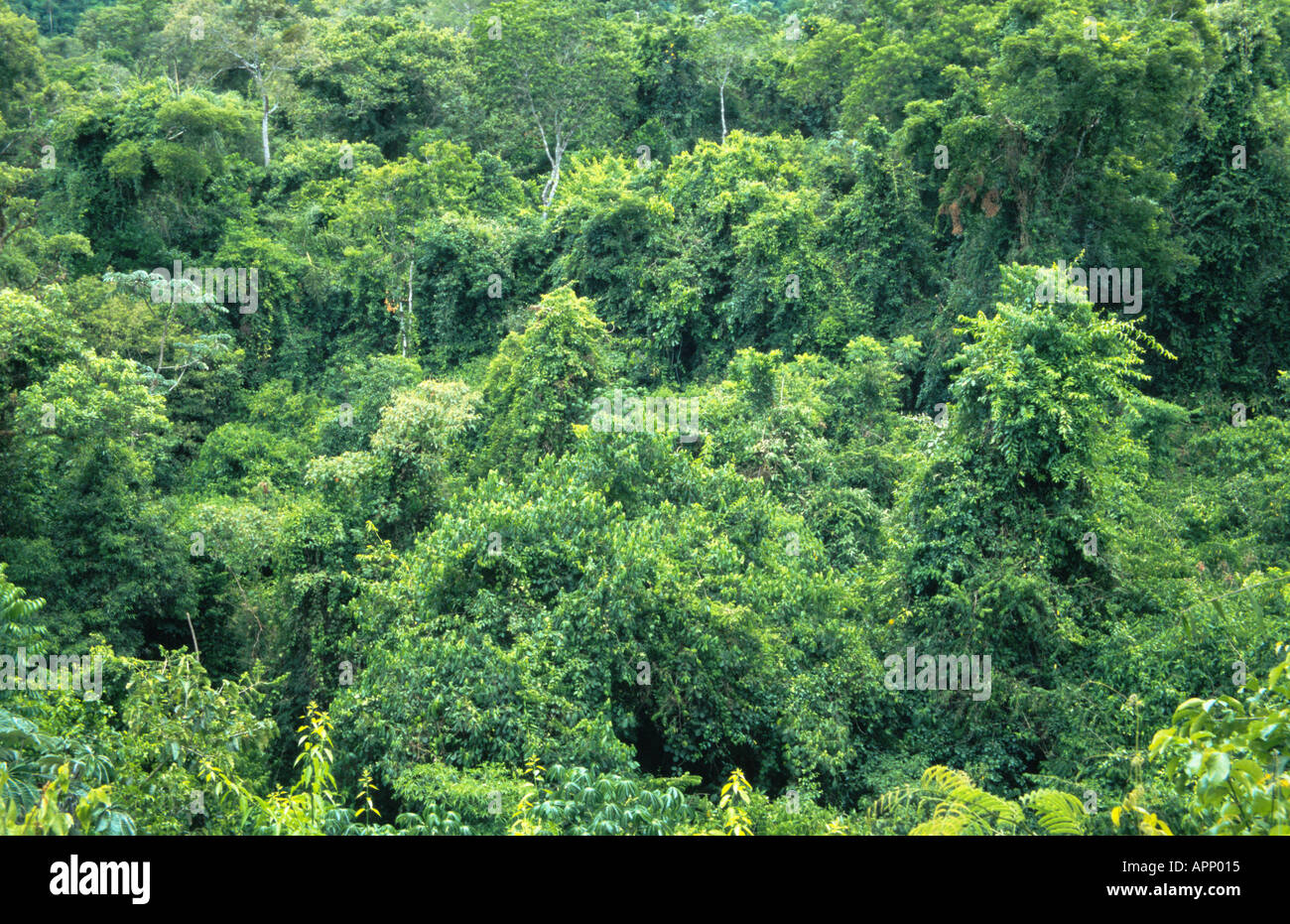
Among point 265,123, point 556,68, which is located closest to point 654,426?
point 556,68

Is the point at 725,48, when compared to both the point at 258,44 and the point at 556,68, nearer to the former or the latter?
the point at 556,68

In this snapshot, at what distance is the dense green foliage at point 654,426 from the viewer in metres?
10.7

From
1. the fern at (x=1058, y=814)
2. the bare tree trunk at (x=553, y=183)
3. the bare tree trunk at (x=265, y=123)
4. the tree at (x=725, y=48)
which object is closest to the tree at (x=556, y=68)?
the bare tree trunk at (x=553, y=183)

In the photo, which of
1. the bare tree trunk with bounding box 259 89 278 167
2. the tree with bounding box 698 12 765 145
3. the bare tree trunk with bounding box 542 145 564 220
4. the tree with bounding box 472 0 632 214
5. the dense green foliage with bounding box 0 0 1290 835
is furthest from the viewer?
the bare tree trunk with bounding box 259 89 278 167

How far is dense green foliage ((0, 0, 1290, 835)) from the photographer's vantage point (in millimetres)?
10711

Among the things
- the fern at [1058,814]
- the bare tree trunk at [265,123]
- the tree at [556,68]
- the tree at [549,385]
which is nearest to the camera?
the fern at [1058,814]

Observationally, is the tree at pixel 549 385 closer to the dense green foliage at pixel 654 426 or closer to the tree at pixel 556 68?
the dense green foliage at pixel 654 426

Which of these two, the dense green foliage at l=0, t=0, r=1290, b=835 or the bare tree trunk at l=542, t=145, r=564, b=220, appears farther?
the bare tree trunk at l=542, t=145, r=564, b=220

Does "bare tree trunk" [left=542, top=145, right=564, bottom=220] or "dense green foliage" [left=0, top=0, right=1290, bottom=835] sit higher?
"bare tree trunk" [left=542, top=145, right=564, bottom=220]

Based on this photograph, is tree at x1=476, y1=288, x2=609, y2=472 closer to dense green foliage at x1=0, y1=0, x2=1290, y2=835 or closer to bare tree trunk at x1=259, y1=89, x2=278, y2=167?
dense green foliage at x1=0, y1=0, x2=1290, y2=835

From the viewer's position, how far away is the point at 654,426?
1541 cm

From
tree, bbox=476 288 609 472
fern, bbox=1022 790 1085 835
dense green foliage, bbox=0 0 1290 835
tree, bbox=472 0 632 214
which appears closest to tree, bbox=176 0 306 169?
dense green foliage, bbox=0 0 1290 835

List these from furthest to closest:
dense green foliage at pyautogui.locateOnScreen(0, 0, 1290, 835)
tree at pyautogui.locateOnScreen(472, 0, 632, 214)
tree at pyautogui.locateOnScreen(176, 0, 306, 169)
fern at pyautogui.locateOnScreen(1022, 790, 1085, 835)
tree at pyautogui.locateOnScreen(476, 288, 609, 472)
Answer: tree at pyautogui.locateOnScreen(176, 0, 306, 169), tree at pyautogui.locateOnScreen(472, 0, 632, 214), tree at pyautogui.locateOnScreen(476, 288, 609, 472), dense green foliage at pyautogui.locateOnScreen(0, 0, 1290, 835), fern at pyautogui.locateOnScreen(1022, 790, 1085, 835)
